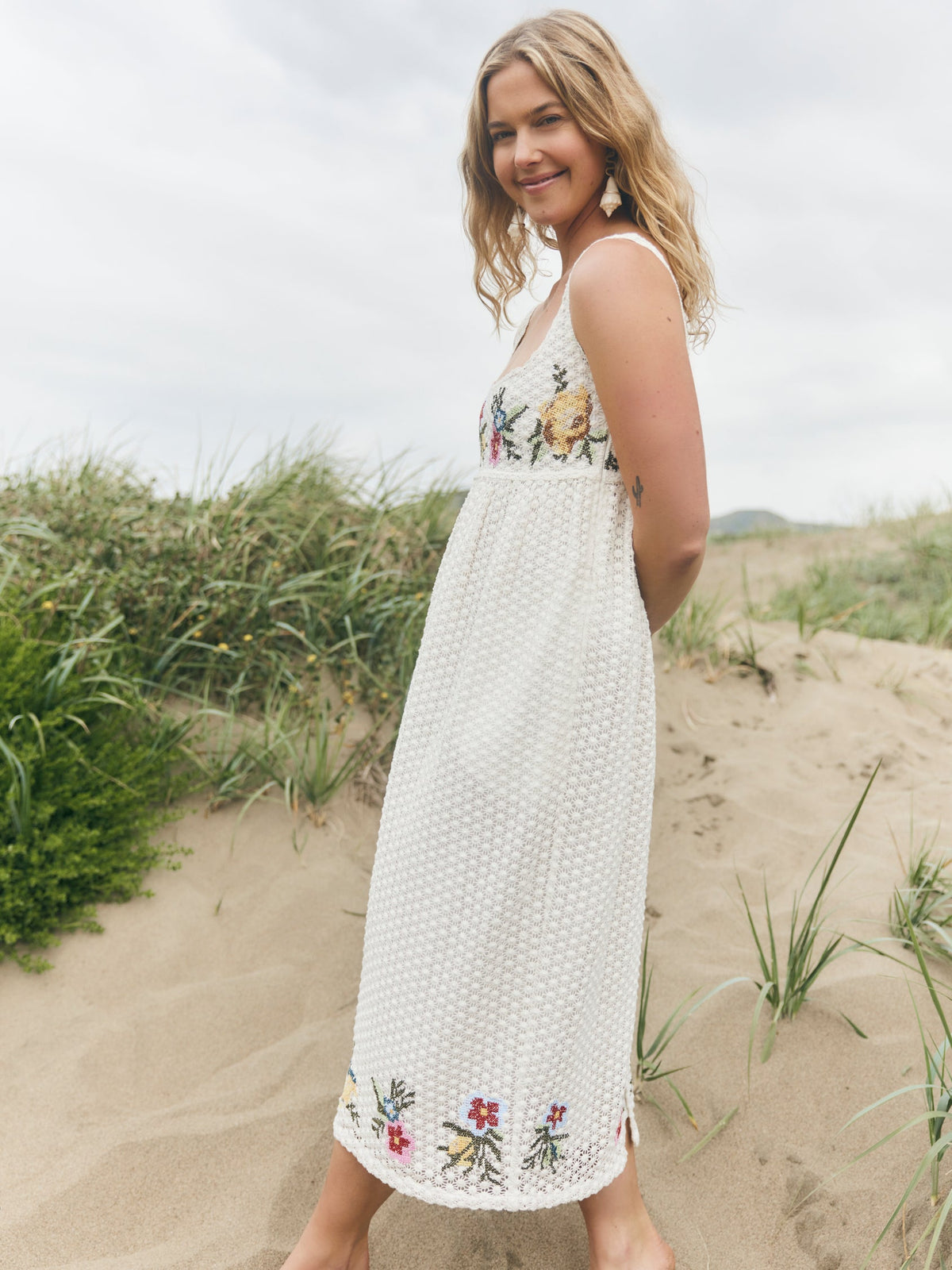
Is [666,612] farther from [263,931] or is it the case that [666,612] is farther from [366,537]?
[366,537]

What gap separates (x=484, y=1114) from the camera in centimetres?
141

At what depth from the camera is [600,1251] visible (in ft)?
5.05

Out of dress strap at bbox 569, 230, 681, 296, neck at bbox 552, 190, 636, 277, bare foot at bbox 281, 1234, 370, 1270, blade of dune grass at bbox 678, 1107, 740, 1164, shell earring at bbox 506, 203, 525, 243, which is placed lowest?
bare foot at bbox 281, 1234, 370, 1270

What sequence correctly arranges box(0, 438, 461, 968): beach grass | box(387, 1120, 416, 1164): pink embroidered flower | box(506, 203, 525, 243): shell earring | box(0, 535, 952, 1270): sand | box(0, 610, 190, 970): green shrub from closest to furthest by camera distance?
box(387, 1120, 416, 1164): pink embroidered flower
box(0, 535, 952, 1270): sand
box(506, 203, 525, 243): shell earring
box(0, 610, 190, 970): green shrub
box(0, 438, 461, 968): beach grass

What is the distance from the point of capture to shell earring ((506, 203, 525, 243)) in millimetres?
1992

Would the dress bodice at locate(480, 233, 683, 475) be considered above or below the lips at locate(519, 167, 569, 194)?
below

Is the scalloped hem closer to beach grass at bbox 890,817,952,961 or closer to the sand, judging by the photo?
the sand

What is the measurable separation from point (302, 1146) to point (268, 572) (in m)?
2.15

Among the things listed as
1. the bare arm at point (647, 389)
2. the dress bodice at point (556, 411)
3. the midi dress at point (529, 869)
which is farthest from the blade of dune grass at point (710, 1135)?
the dress bodice at point (556, 411)

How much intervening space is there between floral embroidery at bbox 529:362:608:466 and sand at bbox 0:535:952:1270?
1510 millimetres

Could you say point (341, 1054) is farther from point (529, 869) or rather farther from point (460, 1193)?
point (529, 869)

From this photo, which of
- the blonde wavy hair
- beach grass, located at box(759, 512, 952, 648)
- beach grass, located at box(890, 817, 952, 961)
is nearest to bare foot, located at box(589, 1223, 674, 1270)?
beach grass, located at box(890, 817, 952, 961)

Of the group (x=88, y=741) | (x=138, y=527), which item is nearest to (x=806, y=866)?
(x=88, y=741)

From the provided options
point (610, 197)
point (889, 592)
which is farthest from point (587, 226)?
point (889, 592)
